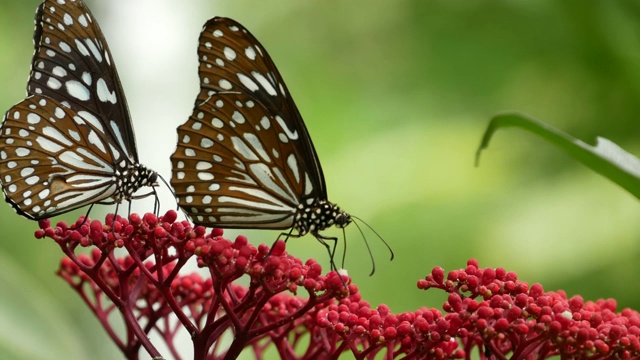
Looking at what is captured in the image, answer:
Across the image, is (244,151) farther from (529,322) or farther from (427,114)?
(427,114)

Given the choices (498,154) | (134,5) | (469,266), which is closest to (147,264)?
(469,266)

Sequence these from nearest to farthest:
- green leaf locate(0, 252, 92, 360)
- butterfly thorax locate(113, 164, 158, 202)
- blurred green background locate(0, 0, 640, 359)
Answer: green leaf locate(0, 252, 92, 360)
butterfly thorax locate(113, 164, 158, 202)
blurred green background locate(0, 0, 640, 359)

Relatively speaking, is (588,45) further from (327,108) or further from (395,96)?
(327,108)

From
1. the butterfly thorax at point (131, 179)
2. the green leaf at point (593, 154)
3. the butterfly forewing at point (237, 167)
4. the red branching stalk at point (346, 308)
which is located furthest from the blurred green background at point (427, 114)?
the green leaf at point (593, 154)

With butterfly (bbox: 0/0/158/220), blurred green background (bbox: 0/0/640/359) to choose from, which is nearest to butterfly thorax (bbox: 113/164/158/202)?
butterfly (bbox: 0/0/158/220)

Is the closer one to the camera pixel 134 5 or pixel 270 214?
pixel 270 214

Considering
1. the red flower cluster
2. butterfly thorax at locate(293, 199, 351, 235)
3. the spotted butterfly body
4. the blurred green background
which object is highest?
the blurred green background

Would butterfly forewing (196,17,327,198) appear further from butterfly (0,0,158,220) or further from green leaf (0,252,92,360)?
green leaf (0,252,92,360)

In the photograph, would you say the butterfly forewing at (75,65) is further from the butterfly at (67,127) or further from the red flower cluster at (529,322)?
the red flower cluster at (529,322)
